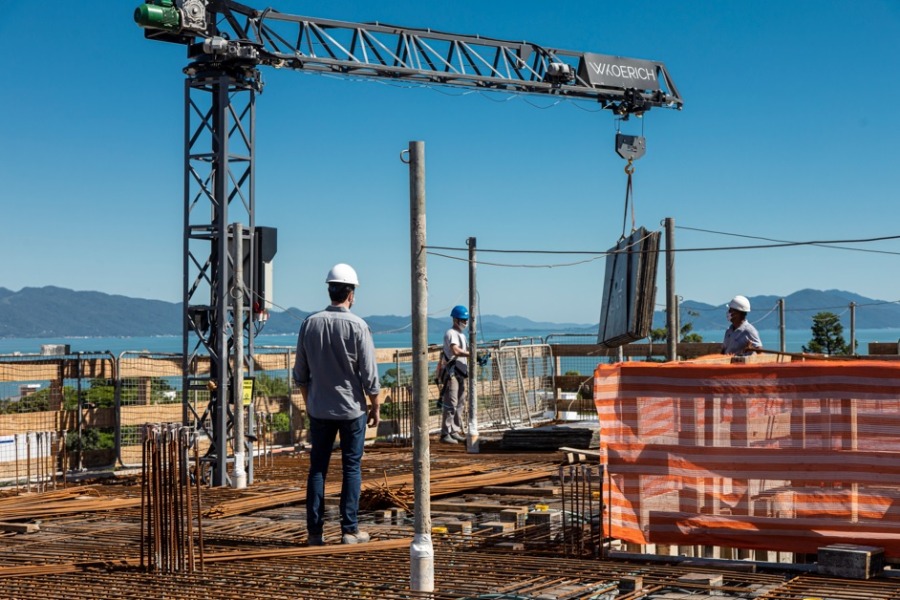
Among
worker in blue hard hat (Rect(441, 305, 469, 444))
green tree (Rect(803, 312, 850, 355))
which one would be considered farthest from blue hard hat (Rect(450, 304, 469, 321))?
green tree (Rect(803, 312, 850, 355))

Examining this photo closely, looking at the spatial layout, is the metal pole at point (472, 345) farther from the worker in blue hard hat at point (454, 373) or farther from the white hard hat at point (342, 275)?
the white hard hat at point (342, 275)

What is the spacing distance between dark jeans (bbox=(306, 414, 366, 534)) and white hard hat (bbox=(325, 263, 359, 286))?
3.39ft

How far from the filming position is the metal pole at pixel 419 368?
6203 mm

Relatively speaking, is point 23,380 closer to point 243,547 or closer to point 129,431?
point 129,431

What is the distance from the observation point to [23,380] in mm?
14047

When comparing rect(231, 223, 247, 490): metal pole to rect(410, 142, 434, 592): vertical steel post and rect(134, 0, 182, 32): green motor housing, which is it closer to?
rect(134, 0, 182, 32): green motor housing

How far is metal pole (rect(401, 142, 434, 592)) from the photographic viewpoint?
620cm

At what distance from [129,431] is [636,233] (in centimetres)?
815

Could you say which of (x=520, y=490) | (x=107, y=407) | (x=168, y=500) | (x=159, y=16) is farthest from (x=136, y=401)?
(x=168, y=500)

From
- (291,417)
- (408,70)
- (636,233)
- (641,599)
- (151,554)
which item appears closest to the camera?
(641,599)

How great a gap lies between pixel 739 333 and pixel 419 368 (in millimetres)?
6788

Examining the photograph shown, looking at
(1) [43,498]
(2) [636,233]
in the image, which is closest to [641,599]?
(2) [636,233]

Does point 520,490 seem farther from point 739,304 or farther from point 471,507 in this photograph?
point 739,304

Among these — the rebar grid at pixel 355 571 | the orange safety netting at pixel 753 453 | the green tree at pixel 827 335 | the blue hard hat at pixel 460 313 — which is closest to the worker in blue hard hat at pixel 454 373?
the blue hard hat at pixel 460 313
